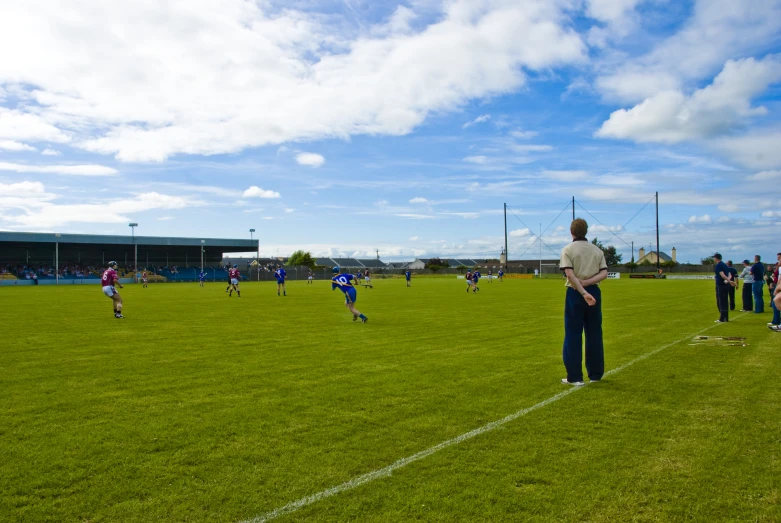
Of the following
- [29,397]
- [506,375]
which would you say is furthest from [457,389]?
[29,397]

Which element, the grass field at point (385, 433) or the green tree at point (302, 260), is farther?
the green tree at point (302, 260)

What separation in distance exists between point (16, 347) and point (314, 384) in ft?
25.2

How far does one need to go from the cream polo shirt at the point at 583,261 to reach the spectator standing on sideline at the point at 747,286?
13.7 m

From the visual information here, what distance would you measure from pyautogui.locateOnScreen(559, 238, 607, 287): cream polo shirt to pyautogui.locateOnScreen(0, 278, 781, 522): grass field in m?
1.57

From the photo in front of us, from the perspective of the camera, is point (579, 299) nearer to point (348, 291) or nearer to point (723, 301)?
point (348, 291)

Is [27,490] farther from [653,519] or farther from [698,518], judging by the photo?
[698,518]

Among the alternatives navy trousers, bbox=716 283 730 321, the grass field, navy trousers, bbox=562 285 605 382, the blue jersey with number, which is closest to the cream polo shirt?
navy trousers, bbox=562 285 605 382

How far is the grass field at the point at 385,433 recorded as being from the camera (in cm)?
391

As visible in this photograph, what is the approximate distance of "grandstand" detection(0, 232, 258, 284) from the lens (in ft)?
218

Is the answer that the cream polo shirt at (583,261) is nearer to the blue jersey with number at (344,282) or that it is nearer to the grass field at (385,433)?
the grass field at (385,433)

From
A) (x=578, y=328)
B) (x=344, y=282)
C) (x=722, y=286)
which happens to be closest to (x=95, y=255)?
(x=344, y=282)

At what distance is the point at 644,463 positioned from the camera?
4617 millimetres

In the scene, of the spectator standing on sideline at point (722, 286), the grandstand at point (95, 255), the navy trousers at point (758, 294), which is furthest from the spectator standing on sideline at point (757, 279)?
the grandstand at point (95, 255)

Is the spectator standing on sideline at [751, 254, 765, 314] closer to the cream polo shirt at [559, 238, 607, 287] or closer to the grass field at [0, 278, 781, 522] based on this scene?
the grass field at [0, 278, 781, 522]
